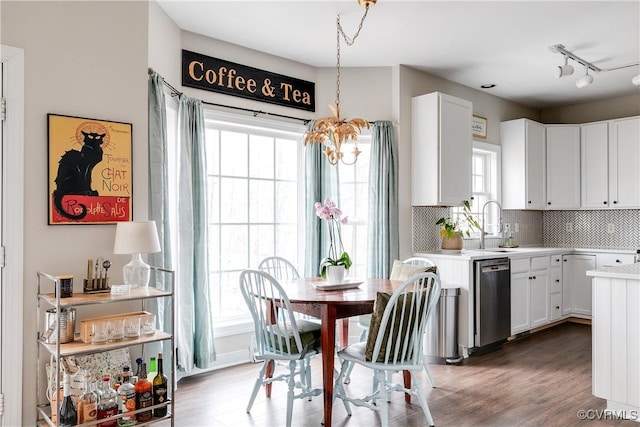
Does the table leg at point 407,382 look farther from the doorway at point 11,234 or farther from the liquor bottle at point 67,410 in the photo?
the doorway at point 11,234

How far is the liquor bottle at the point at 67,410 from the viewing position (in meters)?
2.31

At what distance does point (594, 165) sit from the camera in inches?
233

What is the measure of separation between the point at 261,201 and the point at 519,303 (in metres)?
2.88

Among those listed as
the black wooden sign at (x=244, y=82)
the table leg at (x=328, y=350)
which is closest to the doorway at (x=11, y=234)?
the black wooden sign at (x=244, y=82)

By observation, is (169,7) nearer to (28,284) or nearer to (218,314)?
(28,284)

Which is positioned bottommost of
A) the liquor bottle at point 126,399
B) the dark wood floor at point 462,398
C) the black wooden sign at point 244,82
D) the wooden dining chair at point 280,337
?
the dark wood floor at point 462,398

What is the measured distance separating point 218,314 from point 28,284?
70.7 inches

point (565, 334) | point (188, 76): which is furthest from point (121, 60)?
point (565, 334)

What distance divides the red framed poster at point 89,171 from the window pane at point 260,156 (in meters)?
1.52

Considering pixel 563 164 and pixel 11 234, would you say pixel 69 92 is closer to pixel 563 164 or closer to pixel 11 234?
pixel 11 234

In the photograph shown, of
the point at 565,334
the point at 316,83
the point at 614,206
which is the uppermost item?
the point at 316,83

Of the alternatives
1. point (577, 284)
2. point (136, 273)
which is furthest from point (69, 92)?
point (577, 284)

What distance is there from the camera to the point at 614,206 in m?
5.80

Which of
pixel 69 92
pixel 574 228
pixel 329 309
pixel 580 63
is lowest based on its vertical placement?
pixel 329 309
